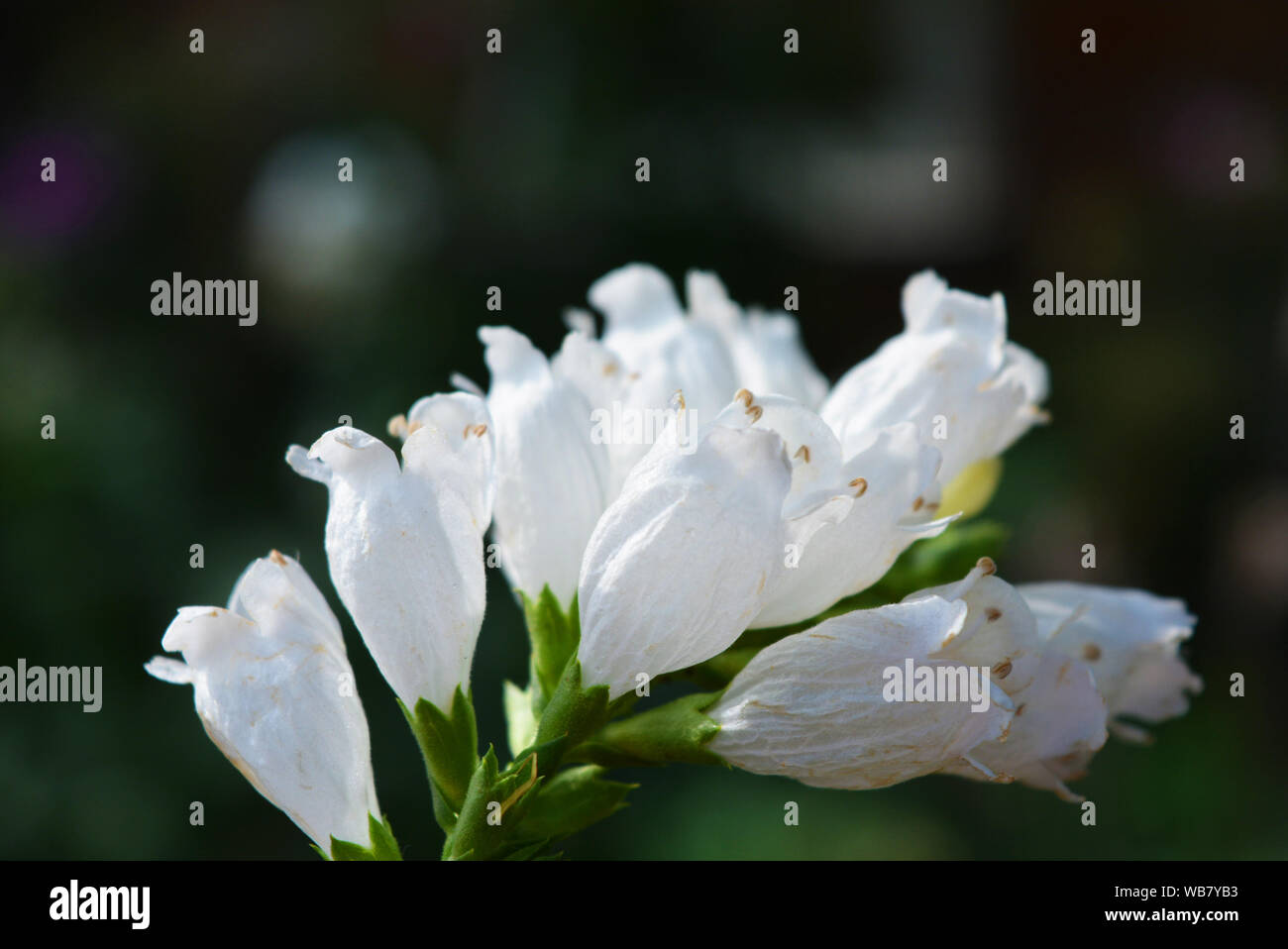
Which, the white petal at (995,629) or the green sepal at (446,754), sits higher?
the white petal at (995,629)

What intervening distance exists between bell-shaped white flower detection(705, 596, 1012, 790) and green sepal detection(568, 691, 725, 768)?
0.5 inches

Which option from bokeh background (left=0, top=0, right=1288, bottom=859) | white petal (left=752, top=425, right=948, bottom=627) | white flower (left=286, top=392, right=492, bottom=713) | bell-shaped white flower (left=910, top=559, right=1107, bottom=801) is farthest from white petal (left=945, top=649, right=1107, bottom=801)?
bokeh background (left=0, top=0, right=1288, bottom=859)

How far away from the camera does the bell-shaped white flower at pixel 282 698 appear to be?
813mm

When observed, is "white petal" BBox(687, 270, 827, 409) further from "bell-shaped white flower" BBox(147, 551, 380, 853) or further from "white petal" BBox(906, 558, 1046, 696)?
"bell-shaped white flower" BBox(147, 551, 380, 853)

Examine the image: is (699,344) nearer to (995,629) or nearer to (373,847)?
(995,629)

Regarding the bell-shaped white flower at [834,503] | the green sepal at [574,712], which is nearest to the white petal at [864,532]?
the bell-shaped white flower at [834,503]

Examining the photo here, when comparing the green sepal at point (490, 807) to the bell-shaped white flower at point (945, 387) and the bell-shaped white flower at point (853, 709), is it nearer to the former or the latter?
the bell-shaped white flower at point (853, 709)

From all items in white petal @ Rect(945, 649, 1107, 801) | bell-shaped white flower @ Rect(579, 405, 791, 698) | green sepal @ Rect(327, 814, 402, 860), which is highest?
bell-shaped white flower @ Rect(579, 405, 791, 698)

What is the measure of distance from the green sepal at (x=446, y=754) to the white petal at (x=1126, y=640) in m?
0.46

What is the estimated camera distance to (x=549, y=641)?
0.90 metres

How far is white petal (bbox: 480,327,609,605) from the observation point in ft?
3.06

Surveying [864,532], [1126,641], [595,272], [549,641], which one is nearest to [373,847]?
[549,641]

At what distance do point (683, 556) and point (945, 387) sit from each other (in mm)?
321
